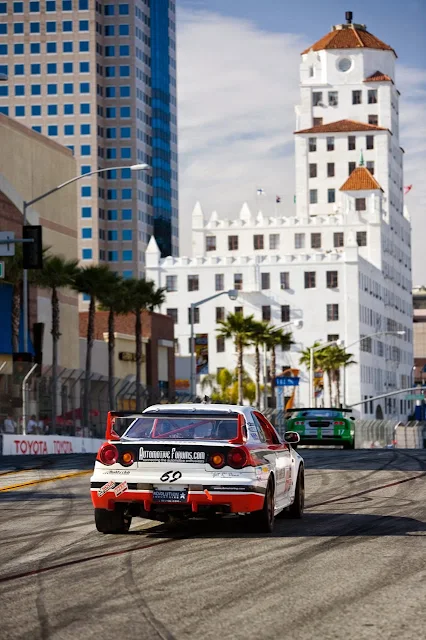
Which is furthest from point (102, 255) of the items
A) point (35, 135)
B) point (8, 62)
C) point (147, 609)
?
point (147, 609)

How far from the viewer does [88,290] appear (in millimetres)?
66750

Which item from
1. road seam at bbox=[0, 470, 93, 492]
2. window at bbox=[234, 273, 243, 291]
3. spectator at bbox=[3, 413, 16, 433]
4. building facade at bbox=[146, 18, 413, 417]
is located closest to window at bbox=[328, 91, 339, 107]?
building facade at bbox=[146, 18, 413, 417]

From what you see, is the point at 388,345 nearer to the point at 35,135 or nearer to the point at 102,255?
the point at 102,255

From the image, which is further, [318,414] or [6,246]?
[318,414]

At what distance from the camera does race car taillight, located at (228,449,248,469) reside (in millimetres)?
14109

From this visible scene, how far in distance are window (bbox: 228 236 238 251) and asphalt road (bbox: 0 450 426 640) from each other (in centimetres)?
12187

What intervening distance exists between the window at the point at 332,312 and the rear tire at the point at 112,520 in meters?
115

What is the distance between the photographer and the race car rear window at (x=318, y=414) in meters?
43.4

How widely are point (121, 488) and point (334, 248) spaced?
12496 cm

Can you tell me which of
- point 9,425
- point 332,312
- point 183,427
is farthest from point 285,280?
point 183,427

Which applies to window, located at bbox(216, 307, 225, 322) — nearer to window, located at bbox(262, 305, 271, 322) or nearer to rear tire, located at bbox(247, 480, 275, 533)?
window, located at bbox(262, 305, 271, 322)

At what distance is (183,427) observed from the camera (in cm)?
1508

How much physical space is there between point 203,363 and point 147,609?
110680 millimetres

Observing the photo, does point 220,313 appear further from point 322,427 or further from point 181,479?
point 181,479
